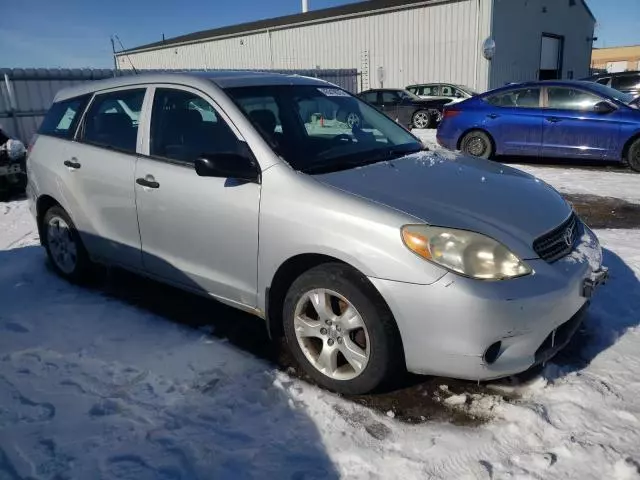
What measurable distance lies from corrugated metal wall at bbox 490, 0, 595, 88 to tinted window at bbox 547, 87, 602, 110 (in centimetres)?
1451

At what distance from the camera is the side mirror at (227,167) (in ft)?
9.50

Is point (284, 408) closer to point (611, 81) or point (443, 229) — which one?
point (443, 229)

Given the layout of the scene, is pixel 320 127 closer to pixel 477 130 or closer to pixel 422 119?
pixel 477 130

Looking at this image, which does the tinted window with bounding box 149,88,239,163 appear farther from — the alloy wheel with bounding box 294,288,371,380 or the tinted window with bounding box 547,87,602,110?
the tinted window with bounding box 547,87,602,110

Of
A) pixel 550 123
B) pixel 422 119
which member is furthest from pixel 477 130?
pixel 422 119

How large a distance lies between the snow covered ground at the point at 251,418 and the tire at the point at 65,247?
0.79 m

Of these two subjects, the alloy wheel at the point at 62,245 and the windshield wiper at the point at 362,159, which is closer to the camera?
the windshield wiper at the point at 362,159

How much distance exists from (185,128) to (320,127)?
0.89 metres

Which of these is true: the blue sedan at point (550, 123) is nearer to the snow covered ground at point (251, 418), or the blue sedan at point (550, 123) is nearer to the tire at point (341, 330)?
the snow covered ground at point (251, 418)

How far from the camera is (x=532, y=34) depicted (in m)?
25.0

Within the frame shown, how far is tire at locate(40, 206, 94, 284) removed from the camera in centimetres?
432

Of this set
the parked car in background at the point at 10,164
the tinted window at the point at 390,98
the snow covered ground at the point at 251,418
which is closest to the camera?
the snow covered ground at the point at 251,418

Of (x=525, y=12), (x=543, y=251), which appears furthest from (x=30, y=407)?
(x=525, y=12)

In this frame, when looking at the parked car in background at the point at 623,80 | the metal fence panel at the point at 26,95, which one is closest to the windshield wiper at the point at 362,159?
the metal fence panel at the point at 26,95
